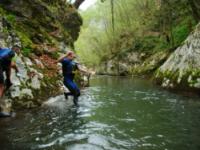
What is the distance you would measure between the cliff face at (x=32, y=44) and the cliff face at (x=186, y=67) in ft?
19.8

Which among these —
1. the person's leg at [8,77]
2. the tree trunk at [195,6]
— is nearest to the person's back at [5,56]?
the person's leg at [8,77]

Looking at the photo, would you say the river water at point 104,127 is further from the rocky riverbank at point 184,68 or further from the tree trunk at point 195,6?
the tree trunk at point 195,6

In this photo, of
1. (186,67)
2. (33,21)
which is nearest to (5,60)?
(33,21)

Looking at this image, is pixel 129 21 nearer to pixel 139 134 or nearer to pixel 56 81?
pixel 56 81

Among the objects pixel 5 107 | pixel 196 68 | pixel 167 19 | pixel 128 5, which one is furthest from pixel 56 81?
pixel 128 5

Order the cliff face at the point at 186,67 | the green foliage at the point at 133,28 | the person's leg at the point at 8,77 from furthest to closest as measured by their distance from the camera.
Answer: the green foliage at the point at 133,28 → the cliff face at the point at 186,67 → the person's leg at the point at 8,77

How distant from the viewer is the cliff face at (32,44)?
988 centimetres

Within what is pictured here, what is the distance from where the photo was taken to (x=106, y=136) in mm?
6457

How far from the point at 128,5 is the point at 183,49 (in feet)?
85.9

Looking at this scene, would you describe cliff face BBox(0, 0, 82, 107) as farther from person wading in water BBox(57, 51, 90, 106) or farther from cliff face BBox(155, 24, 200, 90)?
cliff face BBox(155, 24, 200, 90)

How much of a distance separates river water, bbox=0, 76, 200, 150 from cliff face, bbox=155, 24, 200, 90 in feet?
11.2

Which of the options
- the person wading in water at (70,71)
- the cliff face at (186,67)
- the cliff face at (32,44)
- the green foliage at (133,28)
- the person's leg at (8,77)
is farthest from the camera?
the green foliage at (133,28)

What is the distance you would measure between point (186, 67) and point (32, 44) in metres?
7.54

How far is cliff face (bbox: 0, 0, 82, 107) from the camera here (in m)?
9.88
